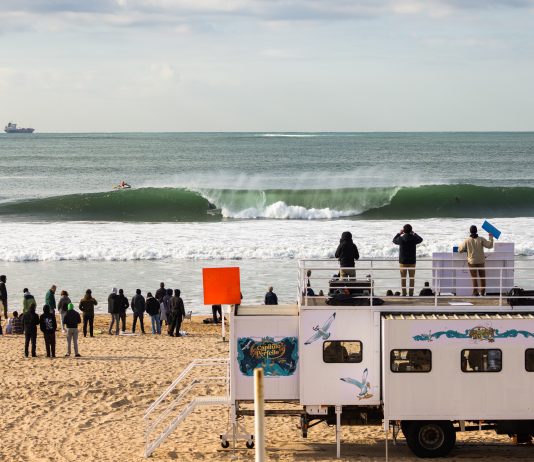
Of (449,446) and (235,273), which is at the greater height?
(235,273)

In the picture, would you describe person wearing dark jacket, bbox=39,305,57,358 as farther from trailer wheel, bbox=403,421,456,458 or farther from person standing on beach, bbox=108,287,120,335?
trailer wheel, bbox=403,421,456,458

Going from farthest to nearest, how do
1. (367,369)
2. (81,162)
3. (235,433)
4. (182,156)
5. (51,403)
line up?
1. (182,156)
2. (81,162)
3. (51,403)
4. (235,433)
5. (367,369)

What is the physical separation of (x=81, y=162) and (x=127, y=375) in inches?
3934

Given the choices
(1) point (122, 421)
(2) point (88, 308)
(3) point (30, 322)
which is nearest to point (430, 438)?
(1) point (122, 421)

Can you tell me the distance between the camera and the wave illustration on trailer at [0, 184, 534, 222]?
58.9m

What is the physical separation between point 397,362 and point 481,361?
1205 millimetres

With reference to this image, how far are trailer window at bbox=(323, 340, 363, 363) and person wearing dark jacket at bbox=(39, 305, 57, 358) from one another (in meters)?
9.74

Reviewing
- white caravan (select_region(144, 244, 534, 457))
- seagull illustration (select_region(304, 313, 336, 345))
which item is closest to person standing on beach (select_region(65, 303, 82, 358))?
white caravan (select_region(144, 244, 534, 457))

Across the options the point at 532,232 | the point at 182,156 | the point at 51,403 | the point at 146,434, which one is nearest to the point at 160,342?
the point at 51,403

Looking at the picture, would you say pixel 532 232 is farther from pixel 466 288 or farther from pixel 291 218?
pixel 466 288

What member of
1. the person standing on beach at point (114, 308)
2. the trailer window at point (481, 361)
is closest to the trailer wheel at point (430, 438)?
the trailer window at point (481, 361)

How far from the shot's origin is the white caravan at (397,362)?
569 inches

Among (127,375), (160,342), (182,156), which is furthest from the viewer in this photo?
(182,156)

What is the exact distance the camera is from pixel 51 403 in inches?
754
